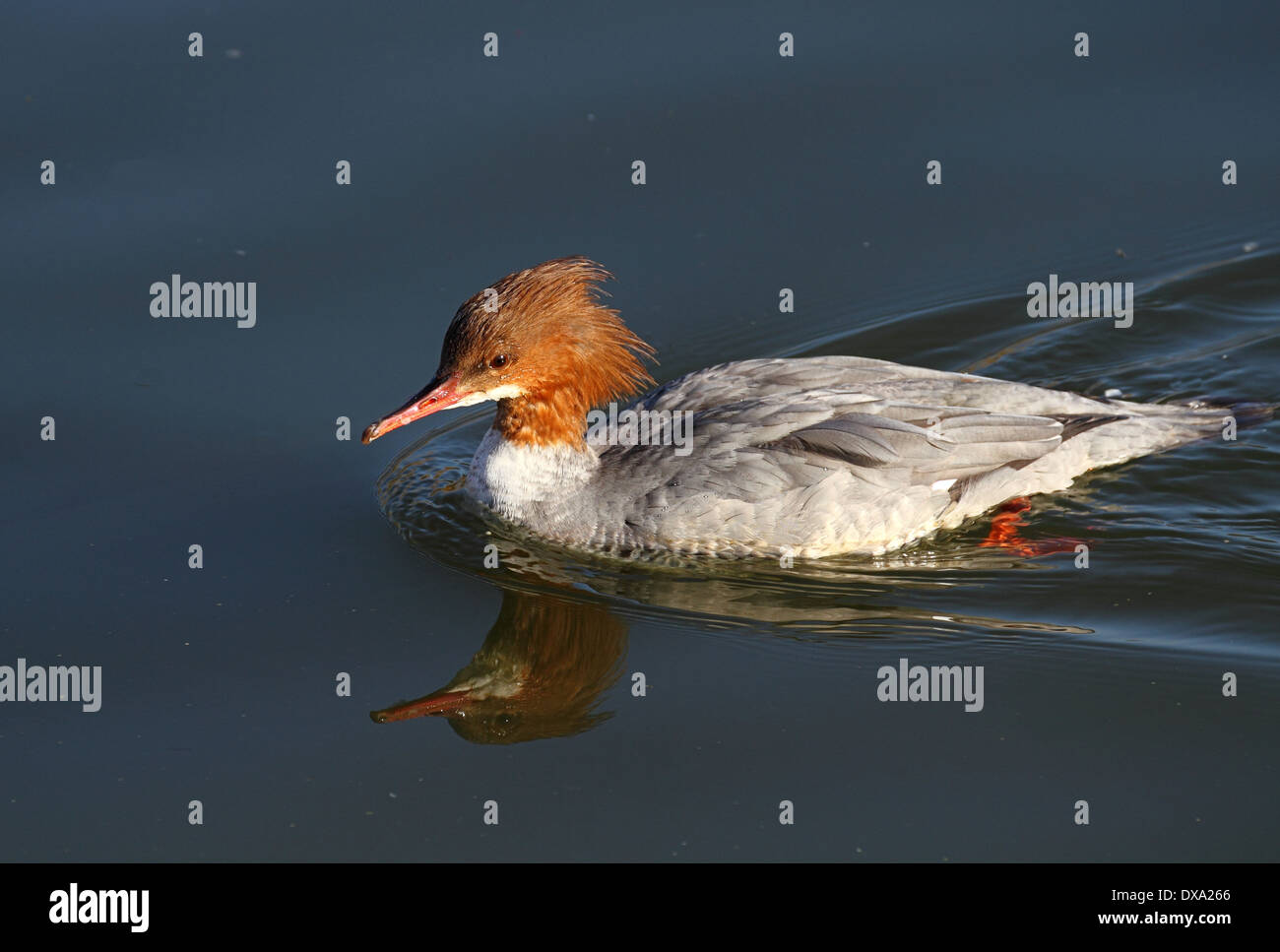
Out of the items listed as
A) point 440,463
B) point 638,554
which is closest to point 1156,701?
point 638,554

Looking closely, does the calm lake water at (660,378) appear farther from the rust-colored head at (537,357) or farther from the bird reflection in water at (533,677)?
the rust-colored head at (537,357)

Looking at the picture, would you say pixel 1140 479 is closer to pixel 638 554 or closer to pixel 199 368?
pixel 638 554

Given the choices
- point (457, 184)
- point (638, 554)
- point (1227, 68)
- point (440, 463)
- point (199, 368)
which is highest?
point (1227, 68)

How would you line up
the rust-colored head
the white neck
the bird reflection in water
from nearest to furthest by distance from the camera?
the bird reflection in water < the rust-colored head < the white neck

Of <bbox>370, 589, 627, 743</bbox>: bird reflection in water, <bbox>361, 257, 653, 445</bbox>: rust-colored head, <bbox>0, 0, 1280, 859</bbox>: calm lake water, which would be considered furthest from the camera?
<bbox>361, 257, 653, 445</bbox>: rust-colored head

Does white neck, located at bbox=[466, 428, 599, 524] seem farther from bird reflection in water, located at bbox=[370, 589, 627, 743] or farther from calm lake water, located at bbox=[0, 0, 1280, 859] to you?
bird reflection in water, located at bbox=[370, 589, 627, 743]

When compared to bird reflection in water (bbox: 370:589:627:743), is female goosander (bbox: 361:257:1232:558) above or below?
above

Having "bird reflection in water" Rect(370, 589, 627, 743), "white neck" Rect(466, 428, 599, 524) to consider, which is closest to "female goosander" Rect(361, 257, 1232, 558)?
"white neck" Rect(466, 428, 599, 524)

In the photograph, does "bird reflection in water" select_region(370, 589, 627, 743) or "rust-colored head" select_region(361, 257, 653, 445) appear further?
"rust-colored head" select_region(361, 257, 653, 445)
